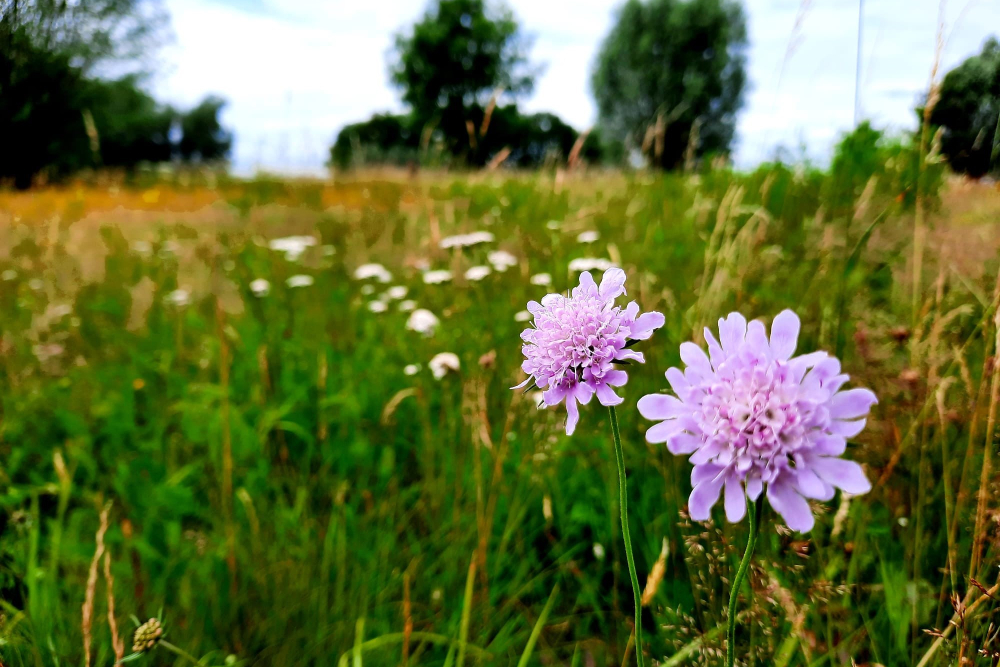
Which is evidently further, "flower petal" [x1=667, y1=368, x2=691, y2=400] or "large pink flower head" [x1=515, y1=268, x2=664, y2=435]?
"large pink flower head" [x1=515, y1=268, x2=664, y2=435]

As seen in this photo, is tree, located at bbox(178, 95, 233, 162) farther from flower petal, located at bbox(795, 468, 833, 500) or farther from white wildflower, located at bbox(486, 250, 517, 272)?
flower petal, located at bbox(795, 468, 833, 500)

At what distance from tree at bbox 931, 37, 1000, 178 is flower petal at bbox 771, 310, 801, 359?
1197mm

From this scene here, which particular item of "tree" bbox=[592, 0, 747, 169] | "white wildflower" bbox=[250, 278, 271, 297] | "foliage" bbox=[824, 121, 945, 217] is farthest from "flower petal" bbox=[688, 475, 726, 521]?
"tree" bbox=[592, 0, 747, 169]

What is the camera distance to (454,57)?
111 feet

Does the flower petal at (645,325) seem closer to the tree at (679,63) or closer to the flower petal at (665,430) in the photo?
the flower petal at (665,430)

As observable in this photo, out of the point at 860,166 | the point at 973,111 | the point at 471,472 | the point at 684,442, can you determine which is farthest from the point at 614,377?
the point at 860,166

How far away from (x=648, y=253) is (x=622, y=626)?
2071 mm

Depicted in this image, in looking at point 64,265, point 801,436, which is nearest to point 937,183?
point 801,436

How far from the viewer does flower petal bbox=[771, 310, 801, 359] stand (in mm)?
573

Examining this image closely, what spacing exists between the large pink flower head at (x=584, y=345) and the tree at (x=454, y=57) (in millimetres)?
34560

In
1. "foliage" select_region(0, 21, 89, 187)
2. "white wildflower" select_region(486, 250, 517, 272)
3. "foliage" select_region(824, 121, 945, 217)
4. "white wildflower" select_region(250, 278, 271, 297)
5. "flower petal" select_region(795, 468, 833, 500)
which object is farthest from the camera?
"foliage" select_region(824, 121, 945, 217)

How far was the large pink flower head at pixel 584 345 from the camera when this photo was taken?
0.69 m

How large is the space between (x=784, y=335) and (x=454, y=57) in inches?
1467

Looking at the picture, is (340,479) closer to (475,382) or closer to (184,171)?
(475,382)
